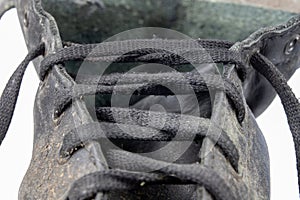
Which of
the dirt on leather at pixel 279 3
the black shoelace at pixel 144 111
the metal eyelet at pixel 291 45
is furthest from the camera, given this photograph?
the dirt on leather at pixel 279 3

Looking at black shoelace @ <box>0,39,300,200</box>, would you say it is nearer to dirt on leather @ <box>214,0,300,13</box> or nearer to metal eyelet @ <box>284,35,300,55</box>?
metal eyelet @ <box>284,35,300,55</box>

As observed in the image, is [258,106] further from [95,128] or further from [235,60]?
[95,128]

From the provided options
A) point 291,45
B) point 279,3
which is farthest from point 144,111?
point 279,3

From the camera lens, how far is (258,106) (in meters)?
1.27

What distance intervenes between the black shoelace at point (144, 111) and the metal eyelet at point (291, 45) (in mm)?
149

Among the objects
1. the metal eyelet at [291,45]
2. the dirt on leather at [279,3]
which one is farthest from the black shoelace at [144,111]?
the dirt on leather at [279,3]

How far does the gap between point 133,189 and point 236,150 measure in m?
0.17

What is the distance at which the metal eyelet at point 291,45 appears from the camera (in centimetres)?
119

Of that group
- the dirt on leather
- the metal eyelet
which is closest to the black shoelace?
the metal eyelet

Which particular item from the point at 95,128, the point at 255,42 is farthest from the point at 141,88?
the point at 255,42

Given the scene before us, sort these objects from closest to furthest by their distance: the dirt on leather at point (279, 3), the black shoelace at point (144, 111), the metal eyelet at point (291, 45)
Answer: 1. the black shoelace at point (144, 111)
2. the metal eyelet at point (291, 45)
3. the dirt on leather at point (279, 3)

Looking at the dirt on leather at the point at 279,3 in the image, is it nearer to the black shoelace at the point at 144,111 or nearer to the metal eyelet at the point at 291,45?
the metal eyelet at the point at 291,45

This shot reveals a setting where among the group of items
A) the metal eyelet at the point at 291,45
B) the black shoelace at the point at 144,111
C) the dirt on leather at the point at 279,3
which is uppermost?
the dirt on leather at the point at 279,3

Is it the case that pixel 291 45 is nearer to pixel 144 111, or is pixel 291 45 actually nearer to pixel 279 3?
pixel 279 3
